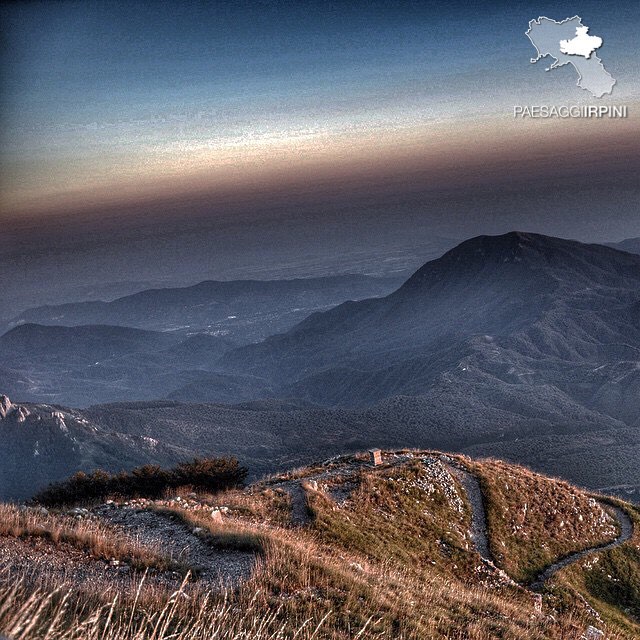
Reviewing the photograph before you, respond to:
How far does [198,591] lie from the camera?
9.61 m

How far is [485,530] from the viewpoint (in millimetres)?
29203

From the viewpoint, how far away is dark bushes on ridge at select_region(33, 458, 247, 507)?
3409 cm

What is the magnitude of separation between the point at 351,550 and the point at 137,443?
6318 inches

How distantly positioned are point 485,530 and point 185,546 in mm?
18878

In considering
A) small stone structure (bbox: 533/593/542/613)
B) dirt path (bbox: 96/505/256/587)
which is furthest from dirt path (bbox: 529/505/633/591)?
dirt path (bbox: 96/505/256/587)

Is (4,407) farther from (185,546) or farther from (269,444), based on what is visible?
(185,546)

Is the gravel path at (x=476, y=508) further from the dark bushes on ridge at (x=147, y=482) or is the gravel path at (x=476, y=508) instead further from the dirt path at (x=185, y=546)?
the dirt path at (x=185, y=546)

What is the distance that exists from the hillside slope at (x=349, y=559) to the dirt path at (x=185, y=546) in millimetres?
74

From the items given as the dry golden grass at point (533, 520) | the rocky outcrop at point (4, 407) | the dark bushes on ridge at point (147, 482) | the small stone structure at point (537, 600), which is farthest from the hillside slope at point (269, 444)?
the small stone structure at point (537, 600)

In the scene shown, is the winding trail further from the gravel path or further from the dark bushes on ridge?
the dark bushes on ridge

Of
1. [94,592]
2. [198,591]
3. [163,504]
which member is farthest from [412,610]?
[163,504]

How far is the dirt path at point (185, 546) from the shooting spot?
12.3m

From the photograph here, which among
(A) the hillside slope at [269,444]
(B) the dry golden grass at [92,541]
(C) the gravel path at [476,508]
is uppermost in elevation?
(B) the dry golden grass at [92,541]

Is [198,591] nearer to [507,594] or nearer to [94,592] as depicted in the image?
[94,592]
